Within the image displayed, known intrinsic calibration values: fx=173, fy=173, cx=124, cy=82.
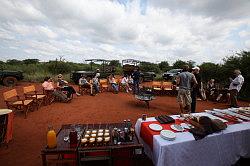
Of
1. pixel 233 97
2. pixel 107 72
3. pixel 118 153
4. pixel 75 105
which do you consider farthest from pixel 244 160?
pixel 107 72

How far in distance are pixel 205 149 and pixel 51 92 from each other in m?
7.44

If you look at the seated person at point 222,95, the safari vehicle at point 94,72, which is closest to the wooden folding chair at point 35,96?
the safari vehicle at point 94,72

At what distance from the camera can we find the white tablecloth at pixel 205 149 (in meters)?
2.57

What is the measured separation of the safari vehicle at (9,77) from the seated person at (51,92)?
7.25 meters

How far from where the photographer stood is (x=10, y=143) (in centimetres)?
433

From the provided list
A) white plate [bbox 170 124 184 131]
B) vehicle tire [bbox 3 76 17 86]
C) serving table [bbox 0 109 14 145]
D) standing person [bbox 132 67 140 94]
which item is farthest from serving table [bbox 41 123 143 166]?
vehicle tire [bbox 3 76 17 86]

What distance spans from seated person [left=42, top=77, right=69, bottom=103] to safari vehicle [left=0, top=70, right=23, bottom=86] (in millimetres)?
7250

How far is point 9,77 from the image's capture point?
13.5 meters

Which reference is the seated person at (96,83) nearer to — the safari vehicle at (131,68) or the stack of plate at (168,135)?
the safari vehicle at (131,68)

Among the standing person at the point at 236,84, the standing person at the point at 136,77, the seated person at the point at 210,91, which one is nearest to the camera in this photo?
the standing person at the point at 236,84

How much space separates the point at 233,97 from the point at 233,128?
15.7ft

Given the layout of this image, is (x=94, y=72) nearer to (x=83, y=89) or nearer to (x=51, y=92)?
(x=83, y=89)

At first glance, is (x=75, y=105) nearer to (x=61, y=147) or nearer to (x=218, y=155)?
(x=61, y=147)

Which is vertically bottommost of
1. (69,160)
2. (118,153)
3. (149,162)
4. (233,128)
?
(149,162)
